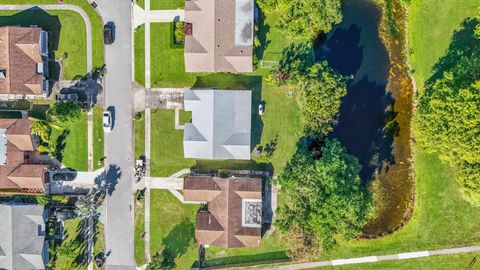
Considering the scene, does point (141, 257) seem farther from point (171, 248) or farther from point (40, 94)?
point (40, 94)

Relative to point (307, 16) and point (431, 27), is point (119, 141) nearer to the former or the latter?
point (307, 16)

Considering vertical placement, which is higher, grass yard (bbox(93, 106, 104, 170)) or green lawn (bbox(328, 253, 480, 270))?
grass yard (bbox(93, 106, 104, 170))

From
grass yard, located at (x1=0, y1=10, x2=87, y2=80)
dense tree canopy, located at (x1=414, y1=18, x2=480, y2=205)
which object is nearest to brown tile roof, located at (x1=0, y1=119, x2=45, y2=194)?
grass yard, located at (x1=0, y1=10, x2=87, y2=80)

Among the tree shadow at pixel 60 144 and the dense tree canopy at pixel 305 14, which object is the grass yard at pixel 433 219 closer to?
the dense tree canopy at pixel 305 14

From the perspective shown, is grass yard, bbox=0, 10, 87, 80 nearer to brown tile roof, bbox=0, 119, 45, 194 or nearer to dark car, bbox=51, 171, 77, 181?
brown tile roof, bbox=0, 119, 45, 194

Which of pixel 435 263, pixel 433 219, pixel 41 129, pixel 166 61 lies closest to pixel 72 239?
pixel 41 129
